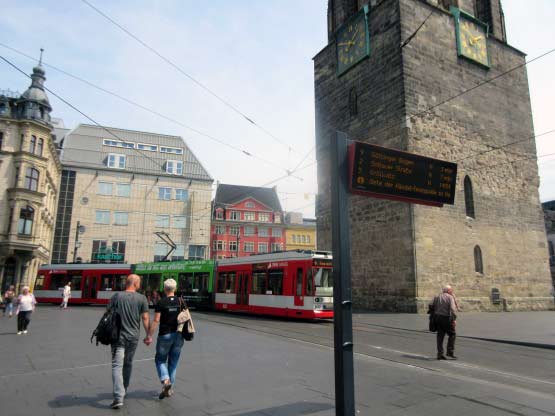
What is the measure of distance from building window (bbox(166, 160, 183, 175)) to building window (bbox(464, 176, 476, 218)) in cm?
3476

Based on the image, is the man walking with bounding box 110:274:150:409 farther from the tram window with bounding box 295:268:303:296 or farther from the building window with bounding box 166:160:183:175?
the building window with bounding box 166:160:183:175

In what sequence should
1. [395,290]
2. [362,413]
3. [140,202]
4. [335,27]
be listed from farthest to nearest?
[140,202]
[335,27]
[395,290]
[362,413]

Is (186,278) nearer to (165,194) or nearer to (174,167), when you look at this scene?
(165,194)

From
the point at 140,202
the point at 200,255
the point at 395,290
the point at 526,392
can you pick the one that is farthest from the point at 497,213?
the point at 140,202

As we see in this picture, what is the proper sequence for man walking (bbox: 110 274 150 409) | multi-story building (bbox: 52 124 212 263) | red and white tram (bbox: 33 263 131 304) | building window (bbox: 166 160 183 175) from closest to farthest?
1. man walking (bbox: 110 274 150 409)
2. red and white tram (bbox: 33 263 131 304)
3. multi-story building (bbox: 52 124 212 263)
4. building window (bbox: 166 160 183 175)

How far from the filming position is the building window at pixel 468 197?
2352cm

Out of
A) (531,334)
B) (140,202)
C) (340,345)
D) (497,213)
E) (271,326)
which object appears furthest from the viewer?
(140,202)

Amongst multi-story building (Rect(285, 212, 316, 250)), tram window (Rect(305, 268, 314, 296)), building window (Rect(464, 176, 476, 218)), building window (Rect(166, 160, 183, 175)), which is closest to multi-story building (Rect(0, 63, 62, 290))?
building window (Rect(166, 160, 183, 175))

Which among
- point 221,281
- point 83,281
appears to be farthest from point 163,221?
point 221,281

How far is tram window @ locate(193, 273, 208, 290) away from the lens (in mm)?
22217

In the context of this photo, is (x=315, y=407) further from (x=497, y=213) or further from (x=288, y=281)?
(x=497, y=213)

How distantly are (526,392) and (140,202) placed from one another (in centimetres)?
4600

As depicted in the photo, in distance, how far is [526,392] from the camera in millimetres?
6113

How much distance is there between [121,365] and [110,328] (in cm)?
47
